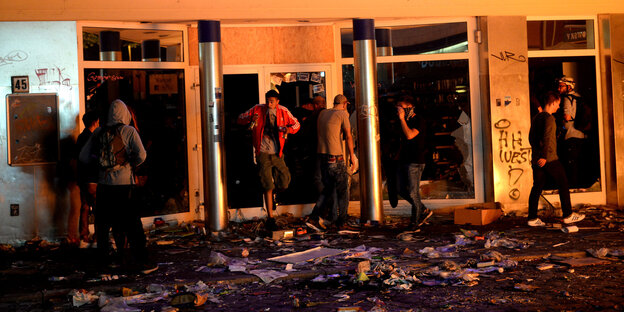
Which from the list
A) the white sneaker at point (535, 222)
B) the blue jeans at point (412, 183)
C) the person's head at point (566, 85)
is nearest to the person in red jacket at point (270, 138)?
the blue jeans at point (412, 183)

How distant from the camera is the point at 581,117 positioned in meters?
13.2

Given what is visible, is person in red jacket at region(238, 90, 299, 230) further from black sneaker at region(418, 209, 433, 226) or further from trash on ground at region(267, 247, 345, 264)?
black sneaker at region(418, 209, 433, 226)

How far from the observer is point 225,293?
7.43 m

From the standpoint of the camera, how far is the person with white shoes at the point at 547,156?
1066cm

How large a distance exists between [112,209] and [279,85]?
4878mm

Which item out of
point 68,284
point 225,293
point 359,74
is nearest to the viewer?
point 225,293

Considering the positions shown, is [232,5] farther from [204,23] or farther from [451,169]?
[451,169]

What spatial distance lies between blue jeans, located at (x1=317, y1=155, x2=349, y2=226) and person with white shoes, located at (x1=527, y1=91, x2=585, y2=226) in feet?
9.11

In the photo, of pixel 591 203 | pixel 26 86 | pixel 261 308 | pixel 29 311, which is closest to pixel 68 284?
pixel 29 311

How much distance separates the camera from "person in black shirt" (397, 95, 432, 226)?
1101cm

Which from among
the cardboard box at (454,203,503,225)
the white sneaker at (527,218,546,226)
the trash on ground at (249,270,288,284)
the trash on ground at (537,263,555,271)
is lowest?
the trash on ground at (537,263,555,271)

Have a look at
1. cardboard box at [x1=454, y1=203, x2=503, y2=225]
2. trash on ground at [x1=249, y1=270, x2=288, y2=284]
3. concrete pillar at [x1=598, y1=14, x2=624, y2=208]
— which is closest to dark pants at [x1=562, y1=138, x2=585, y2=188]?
concrete pillar at [x1=598, y1=14, x2=624, y2=208]

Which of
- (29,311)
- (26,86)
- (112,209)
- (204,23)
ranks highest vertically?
(204,23)

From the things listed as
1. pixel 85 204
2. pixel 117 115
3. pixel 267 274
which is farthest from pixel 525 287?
pixel 85 204
